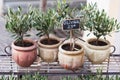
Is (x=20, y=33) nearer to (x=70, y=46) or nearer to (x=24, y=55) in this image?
(x=24, y=55)

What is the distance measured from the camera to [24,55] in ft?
5.12

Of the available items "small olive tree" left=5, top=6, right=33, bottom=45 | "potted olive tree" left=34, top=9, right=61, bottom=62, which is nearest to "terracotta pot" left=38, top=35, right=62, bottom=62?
"potted olive tree" left=34, top=9, right=61, bottom=62

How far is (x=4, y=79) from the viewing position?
5.40 feet

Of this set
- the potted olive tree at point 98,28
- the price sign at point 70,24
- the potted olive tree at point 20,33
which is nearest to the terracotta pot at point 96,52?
the potted olive tree at point 98,28

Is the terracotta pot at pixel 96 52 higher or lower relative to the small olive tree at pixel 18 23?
lower

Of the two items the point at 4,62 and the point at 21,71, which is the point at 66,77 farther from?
the point at 4,62

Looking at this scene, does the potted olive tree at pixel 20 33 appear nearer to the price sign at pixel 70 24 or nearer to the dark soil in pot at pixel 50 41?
the dark soil in pot at pixel 50 41

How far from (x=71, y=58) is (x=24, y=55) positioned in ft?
0.87

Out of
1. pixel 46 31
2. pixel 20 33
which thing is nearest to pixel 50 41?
pixel 46 31

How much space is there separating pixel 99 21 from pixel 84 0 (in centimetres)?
84

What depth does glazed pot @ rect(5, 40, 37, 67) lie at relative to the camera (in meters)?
1.56

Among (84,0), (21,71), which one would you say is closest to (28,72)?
(21,71)

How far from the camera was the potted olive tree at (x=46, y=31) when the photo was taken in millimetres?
1572

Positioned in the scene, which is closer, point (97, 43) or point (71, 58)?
point (71, 58)
